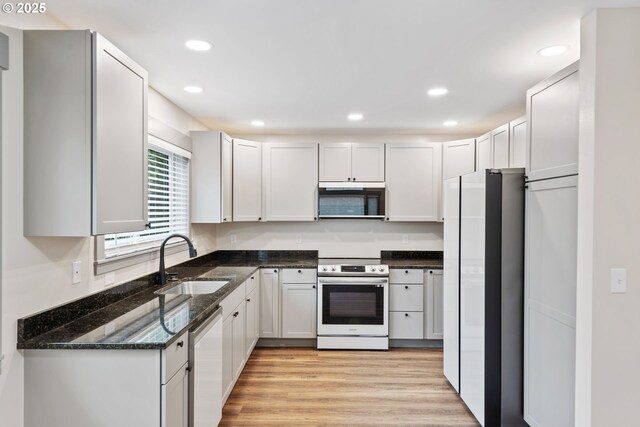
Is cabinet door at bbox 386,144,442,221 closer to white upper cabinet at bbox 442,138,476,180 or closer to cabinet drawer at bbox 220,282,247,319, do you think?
white upper cabinet at bbox 442,138,476,180

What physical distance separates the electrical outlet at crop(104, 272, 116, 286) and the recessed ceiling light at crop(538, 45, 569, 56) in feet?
9.72

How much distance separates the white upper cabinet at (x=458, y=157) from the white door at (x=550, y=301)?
6.36 ft

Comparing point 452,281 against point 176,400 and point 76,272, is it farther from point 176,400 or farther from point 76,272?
point 76,272

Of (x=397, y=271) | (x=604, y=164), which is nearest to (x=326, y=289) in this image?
(x=397, y=271)

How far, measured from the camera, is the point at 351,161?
4.38 meters

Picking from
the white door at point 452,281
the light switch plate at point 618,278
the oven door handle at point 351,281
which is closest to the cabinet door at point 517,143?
the white door at point 452,281

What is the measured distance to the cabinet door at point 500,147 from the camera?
3.46 metres

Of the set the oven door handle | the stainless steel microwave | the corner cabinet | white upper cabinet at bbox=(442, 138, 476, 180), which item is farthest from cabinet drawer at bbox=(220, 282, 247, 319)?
white upper cabinet at bbox=(442, 138, 476, 180)

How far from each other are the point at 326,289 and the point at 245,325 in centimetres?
101

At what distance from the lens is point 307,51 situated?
228cm

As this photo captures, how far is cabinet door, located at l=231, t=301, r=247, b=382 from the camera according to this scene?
300cm

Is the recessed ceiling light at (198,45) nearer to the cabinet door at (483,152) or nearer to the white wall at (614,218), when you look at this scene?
the white wall at (614,218)

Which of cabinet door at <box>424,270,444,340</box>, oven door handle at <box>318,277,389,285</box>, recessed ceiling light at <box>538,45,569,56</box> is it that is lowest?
cabinet door at <box>424,270,444,340</box>

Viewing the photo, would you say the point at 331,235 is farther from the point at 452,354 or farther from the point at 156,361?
the point at 156,361
